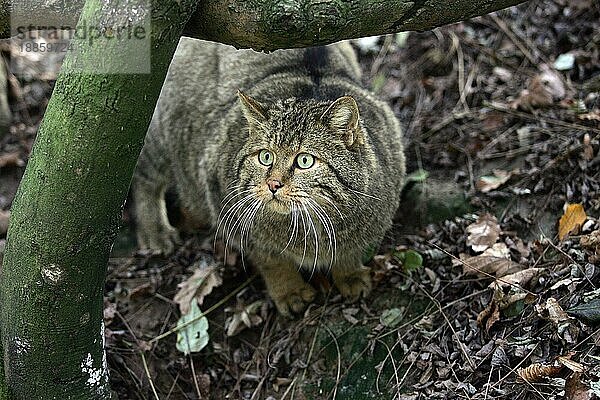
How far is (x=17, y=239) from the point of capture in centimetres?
284

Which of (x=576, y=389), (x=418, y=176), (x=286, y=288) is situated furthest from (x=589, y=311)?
(x=418, y=176)

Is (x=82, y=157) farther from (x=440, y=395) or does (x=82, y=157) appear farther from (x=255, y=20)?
(x=440, y=395)

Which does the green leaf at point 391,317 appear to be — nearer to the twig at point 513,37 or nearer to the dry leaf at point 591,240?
the dry leaf at point 591,240

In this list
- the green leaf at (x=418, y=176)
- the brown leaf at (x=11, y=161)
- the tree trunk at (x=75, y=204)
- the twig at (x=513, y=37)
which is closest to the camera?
the tree trunk at (x=75, y=204)

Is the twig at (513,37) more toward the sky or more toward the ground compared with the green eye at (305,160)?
more toward the sky

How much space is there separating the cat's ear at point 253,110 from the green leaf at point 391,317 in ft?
4.07

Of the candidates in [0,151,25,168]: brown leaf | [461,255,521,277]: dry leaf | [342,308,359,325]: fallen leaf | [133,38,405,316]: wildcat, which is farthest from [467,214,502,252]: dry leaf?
[0,151,25,168]: brown leaf

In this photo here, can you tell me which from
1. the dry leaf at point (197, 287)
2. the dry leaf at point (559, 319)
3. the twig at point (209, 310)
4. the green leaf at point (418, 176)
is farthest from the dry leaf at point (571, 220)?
the dry leaf at point (197, 287)

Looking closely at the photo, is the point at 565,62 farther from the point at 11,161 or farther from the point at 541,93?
the point at 11,161

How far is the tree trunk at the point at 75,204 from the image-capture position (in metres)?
2.57

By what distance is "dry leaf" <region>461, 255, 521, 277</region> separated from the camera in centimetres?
375

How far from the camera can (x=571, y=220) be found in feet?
12.6

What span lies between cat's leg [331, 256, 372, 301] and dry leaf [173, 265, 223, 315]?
78 centimetres

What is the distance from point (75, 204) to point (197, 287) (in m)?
1.75
